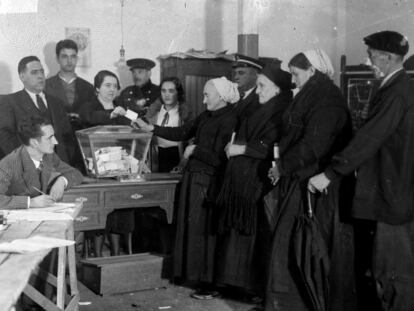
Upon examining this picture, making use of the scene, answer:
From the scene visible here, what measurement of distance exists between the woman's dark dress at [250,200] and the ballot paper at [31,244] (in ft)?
5.86

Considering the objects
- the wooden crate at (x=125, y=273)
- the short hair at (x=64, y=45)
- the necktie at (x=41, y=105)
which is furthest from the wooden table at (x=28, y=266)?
the short hair at (x=64, y=45)

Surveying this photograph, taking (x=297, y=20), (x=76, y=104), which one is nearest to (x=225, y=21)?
(x=297, y=20)

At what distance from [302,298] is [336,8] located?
13.8 ft

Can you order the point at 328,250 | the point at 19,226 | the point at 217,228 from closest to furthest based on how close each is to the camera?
the point at 19,226 < the point at 328,250 < the point at 217,228

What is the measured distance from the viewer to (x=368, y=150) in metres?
3.77

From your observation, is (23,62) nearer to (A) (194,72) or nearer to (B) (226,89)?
(A) (194,72)

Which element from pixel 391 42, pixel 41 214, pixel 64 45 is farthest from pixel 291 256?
pixel 64 45

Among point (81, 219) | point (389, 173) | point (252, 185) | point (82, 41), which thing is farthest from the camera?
point (82, 41)

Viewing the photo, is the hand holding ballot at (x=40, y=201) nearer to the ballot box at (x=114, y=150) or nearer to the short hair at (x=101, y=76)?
the ballot box at (x=114, y=150)

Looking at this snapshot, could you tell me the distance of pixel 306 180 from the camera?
4156 mm

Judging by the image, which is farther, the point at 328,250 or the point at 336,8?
the point at 336,8

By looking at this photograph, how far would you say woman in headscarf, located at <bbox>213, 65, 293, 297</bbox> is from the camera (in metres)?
4.54

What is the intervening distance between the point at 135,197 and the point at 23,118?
49.1 inches

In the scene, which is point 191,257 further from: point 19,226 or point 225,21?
point 225,21
